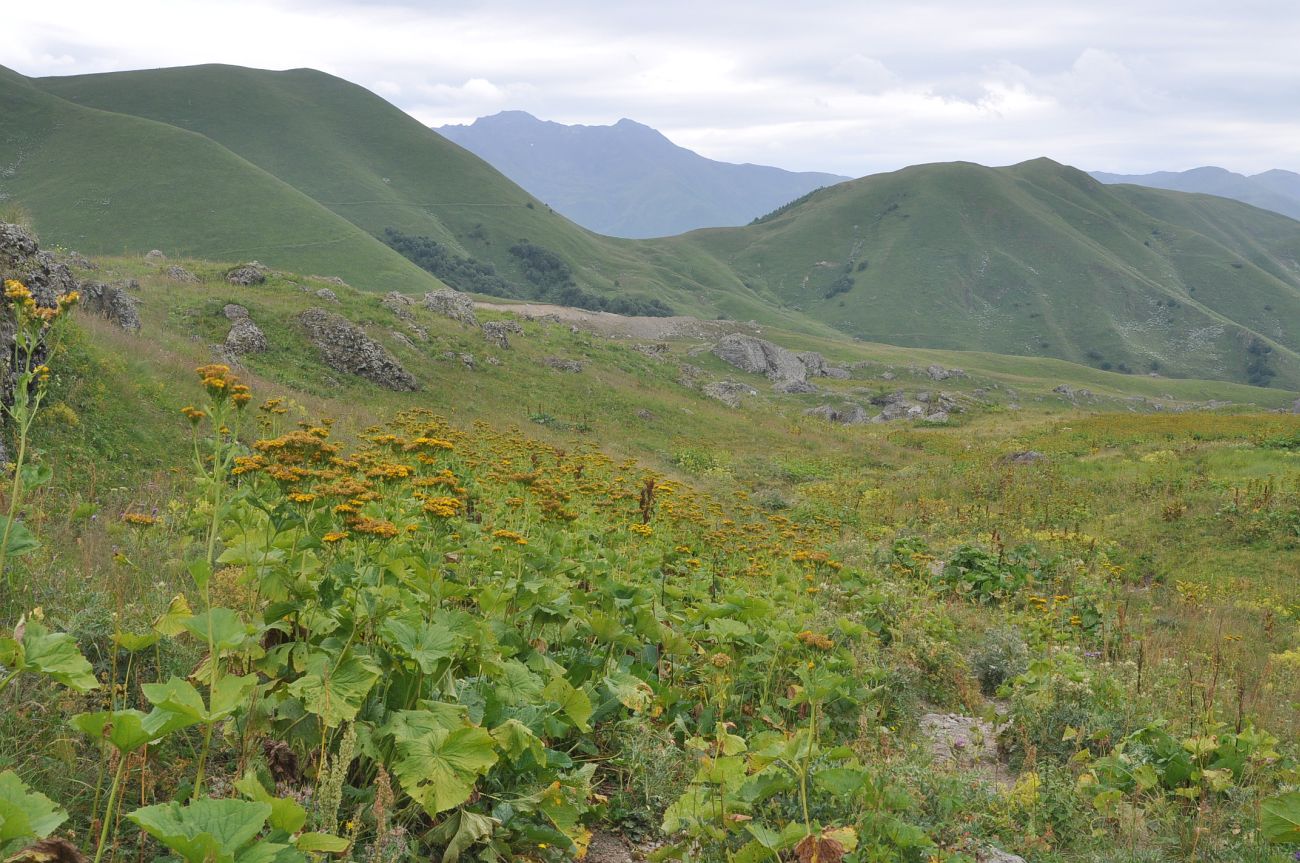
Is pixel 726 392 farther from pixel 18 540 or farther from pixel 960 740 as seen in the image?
pixel 18 540

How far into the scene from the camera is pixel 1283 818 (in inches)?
136

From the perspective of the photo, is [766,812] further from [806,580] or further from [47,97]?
[47,97]

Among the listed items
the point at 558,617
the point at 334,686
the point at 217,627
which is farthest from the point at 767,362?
the point at 217,627

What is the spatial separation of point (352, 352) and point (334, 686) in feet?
79.5

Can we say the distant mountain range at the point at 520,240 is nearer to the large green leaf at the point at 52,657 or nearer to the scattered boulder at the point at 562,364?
the scattered boulder at the point at 562,364

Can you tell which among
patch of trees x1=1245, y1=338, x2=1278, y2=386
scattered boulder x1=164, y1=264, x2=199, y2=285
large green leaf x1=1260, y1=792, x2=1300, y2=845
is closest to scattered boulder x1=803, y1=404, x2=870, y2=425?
scattered boulder x1=164, y1=264, x2=199, y2=285

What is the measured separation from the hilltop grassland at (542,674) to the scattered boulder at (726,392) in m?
28.9

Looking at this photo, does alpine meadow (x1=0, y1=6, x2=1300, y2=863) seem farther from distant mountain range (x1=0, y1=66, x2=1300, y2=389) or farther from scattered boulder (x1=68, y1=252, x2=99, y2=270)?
distant mountain range (x1=0, y1=66, x2=1300, y2=389)

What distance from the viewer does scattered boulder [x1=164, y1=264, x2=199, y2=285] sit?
2993 cm

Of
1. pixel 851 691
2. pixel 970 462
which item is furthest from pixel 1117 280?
pixel 851 691

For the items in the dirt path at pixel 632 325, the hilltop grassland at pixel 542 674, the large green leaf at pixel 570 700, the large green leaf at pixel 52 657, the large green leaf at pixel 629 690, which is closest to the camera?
the large green leaf at pixel 52 657

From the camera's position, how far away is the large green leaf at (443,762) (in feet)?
11.4

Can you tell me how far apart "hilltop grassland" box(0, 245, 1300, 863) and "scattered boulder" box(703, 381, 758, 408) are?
94.8ft

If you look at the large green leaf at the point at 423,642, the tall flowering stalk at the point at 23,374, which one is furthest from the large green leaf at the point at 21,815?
the large green leaf at the point at 423,642
